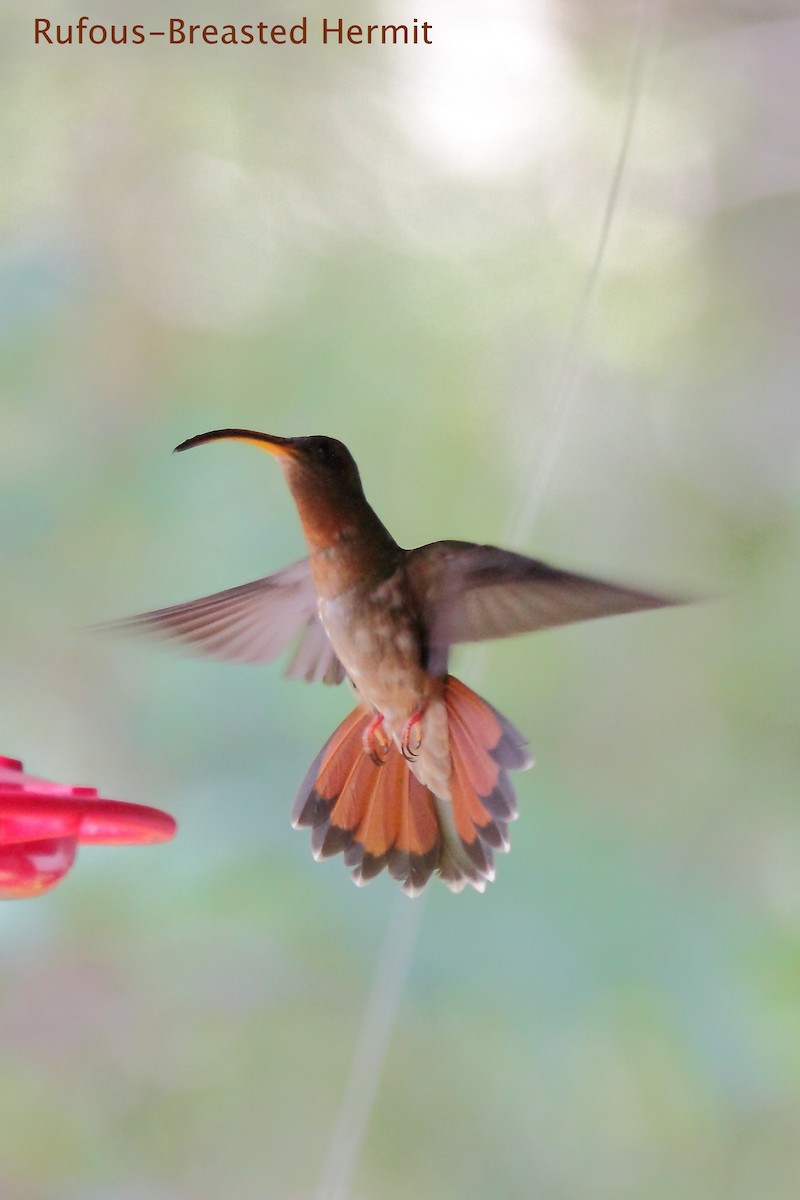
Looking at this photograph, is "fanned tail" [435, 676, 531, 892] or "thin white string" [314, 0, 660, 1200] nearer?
"fanned tail" [435, 676, 531, 892]

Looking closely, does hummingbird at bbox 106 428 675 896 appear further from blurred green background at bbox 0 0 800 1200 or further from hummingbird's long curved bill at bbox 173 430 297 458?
blurred green background at bbox 0 0 800 1200

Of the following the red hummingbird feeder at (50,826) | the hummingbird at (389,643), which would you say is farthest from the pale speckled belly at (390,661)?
the red hummingbird feeder at (50,826)

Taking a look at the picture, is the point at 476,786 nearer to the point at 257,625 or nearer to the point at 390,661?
the point at 390,661

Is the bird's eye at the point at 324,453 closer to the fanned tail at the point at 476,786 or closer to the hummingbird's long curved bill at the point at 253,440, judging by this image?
the hummingbird's long curved bill at the point at 253,440

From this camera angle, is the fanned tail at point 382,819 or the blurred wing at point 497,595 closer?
the blurred wing at point 497,595

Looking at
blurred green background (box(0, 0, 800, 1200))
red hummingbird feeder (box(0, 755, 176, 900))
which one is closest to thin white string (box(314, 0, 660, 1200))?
blurred green background (box(0, 0, 800, 1200))

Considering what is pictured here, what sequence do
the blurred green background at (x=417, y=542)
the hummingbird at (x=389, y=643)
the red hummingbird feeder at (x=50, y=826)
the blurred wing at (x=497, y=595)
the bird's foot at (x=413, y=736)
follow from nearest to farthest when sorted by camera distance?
1. the red hummingbird feeder at (x=50, y=826)
2. the blurred wing at (x=497, y=595)
3. the hummingbird at (x=389, y=643)
4. the bird's foot at (x=413, y=736)
5. the blurred green background at (x=417, y=542)

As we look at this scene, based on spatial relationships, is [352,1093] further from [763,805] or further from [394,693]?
[394,693]
